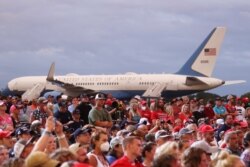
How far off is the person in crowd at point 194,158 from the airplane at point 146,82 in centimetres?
3583

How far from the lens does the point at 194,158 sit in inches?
280

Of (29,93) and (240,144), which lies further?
(29,93)

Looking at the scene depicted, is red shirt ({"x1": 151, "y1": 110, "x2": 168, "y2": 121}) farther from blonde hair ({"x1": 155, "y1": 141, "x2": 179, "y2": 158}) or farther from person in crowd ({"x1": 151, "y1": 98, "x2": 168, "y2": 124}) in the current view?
blonde hair ({"x1": 155, "y1": 141, "x2": 179, "y2": 158})

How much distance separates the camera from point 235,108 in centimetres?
2344

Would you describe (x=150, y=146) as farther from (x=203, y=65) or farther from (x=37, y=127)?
(x=203, y=65)

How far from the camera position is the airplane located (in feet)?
148

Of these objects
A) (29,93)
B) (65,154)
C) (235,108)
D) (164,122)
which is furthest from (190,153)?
(29,93)

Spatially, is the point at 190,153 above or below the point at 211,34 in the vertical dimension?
below

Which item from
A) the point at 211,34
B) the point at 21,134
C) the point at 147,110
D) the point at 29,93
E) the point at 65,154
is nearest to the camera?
the point at 65,154

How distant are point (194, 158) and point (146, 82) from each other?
40.5 metres

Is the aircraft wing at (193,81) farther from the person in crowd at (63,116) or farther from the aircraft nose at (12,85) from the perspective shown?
the person in crowd at (63,116)

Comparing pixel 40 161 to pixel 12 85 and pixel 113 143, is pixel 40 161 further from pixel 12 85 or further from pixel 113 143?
pixel 12 85

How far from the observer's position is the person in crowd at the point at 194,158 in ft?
23.2

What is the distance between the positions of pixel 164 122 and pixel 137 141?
760 cm
